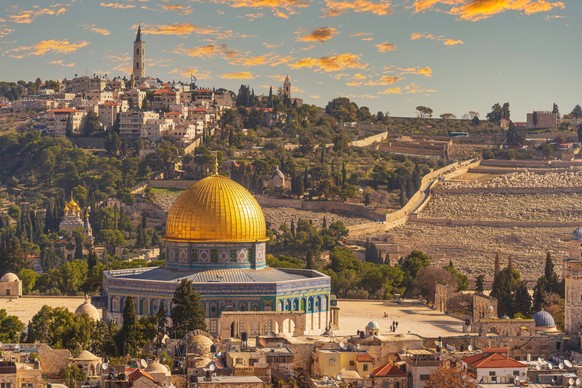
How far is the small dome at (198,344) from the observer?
1464 inches

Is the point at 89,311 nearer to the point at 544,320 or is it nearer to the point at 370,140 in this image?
the point at 544,320

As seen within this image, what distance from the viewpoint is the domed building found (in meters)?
43.1

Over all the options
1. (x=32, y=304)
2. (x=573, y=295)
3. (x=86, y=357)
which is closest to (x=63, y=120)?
(x=32, y=304)

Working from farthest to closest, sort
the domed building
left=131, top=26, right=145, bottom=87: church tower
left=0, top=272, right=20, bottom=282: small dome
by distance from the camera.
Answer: left=131, top=26, right=145, bottom=87: church tower, left=0, top=272, right=20, bottom=282: small dome, the domed building

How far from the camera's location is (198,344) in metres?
37.5

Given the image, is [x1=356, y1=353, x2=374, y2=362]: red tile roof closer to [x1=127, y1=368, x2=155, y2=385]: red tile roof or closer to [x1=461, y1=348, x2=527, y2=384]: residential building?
[x1=461, y1=348, x2=527, y2=384]: residential building

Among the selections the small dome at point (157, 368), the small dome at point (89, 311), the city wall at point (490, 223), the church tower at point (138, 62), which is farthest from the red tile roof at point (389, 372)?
the church tower at point (138, 62)

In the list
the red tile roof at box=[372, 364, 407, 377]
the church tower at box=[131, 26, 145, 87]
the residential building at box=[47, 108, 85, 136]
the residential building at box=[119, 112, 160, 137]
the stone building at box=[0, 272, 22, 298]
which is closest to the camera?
the red tile roof at box=[372, 364, 407, 377]

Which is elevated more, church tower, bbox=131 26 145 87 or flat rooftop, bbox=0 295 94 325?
church tower, bbox=131 26 145 87

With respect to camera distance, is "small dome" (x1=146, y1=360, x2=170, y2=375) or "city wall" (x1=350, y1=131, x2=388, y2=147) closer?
"small dome" (x1=146, y1=360, x2=170, y2=375)

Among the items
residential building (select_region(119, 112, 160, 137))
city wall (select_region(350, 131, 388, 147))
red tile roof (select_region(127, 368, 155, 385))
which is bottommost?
red tile roof (select_region(127, 368, 155, 385))

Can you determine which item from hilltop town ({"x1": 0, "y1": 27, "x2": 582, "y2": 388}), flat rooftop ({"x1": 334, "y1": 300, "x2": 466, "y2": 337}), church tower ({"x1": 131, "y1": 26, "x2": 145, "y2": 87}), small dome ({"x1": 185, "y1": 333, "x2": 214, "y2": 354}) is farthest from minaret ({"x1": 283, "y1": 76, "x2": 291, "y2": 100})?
small dome ({"x1": 185, "y1": 333, "x2": 214, "y2": 354})

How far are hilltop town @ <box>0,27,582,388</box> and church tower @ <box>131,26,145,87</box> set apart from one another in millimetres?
200

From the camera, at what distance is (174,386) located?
111 ft
